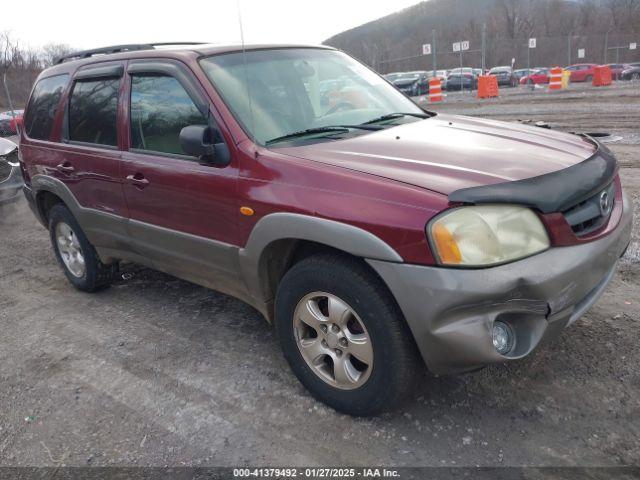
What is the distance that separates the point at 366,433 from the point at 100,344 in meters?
2.14

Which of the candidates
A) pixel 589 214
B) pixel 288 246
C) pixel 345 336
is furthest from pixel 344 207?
pixel 589 214

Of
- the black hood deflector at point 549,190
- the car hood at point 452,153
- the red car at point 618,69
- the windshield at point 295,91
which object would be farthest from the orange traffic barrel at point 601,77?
the black hood deflector at point 549,190

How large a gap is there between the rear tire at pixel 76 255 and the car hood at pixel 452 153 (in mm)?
2464

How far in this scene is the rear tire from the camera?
4.67m

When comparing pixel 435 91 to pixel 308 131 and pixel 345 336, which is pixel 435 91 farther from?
pixel 345 336

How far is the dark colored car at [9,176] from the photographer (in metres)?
7.89

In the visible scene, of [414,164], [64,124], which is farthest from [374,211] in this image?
[64,124]

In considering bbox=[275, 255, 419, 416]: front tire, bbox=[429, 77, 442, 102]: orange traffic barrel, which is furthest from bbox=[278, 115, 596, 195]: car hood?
bbox=[429, 77, 442, 102]: orange traffic barrel

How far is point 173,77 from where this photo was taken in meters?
3.49

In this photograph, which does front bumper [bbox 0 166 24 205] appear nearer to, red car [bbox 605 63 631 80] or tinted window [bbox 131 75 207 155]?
tinted window [bbox 131 75 207 155]

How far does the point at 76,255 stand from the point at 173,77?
2.17m

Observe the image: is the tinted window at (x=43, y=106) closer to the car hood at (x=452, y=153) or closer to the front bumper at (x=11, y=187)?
the car hood at (x=452, y=153)

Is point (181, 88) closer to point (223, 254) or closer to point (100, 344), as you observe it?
point (223, 254)

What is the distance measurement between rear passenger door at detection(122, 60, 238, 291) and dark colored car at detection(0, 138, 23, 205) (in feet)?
16.6
